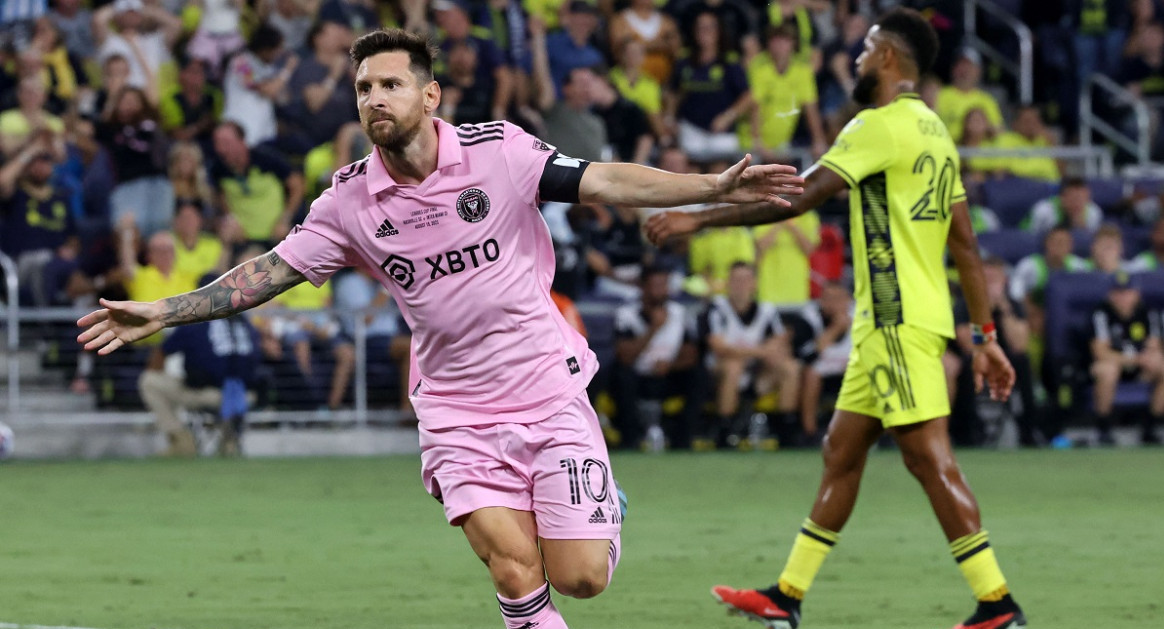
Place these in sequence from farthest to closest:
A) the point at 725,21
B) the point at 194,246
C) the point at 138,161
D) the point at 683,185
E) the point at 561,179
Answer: the point at 725,21 → the point at 138,161 → the point at 194,246 → the point at 561,179 → the point at 683,185

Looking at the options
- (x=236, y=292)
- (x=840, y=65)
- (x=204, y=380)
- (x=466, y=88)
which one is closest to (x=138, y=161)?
(x=204, y=380)

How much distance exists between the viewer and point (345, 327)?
17531 millimetres

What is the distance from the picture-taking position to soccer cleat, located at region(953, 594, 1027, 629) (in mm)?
7145

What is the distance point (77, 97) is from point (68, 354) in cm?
296

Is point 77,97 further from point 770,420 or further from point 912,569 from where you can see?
point 912,569

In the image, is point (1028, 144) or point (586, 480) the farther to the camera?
point (1028, 144)

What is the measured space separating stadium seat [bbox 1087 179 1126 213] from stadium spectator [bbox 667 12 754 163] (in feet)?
13.5

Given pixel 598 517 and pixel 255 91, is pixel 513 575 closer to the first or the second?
pixel 598 517

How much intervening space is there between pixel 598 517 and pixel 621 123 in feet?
43.8

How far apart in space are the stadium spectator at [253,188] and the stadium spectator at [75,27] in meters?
2.32

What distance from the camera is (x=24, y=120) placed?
17.8 meters

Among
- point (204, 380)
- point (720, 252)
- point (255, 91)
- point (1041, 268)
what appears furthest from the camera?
point (255, 91)

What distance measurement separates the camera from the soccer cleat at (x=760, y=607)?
7484 millimetres

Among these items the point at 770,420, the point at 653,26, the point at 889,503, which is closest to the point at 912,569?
the point at 889,503
